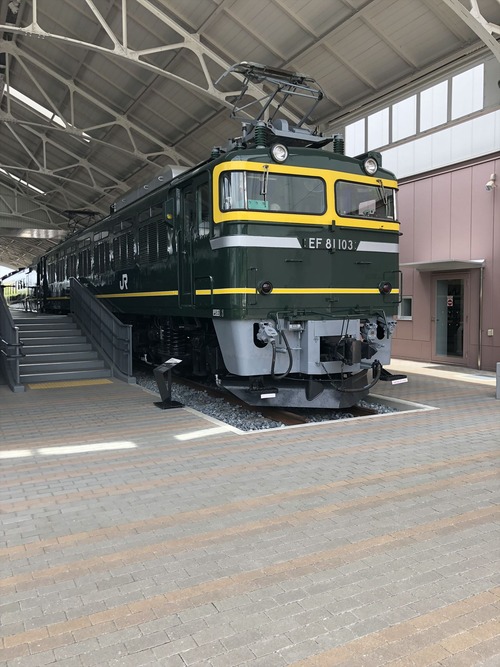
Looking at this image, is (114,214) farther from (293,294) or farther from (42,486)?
(42,486)

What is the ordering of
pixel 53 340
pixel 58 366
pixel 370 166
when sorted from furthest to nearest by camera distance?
pixel 53 340
pixel 58 366
pixel 370 166

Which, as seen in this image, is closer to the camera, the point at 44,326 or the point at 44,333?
the point at 44,333

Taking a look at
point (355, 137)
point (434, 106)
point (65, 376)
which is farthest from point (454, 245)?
point (65, 376)

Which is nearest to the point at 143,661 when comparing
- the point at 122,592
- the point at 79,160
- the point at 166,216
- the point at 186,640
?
the point at 186,640

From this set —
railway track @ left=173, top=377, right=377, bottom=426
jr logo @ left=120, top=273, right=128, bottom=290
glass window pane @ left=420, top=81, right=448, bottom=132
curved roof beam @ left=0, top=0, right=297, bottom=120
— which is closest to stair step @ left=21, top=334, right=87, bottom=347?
jr logo @ left=120, top=273, right=128, bottom=290

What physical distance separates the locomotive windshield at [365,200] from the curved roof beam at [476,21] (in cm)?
372

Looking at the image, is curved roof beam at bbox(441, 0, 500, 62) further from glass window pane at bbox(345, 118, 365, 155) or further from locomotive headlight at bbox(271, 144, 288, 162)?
glass window pane at bbox(345, 118, 365, 155)

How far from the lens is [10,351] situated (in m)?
9.95

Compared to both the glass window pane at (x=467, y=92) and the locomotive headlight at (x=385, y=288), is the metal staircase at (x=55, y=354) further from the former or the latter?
the glass window pane at (x=467, y=92)

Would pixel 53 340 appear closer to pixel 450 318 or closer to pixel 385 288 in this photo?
pixel 385 288

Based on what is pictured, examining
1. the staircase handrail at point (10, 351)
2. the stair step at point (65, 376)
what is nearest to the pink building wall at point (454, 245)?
the stair step at point (65, 376)

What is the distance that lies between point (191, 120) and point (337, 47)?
21.8 ft

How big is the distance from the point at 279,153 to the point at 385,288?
101 inches

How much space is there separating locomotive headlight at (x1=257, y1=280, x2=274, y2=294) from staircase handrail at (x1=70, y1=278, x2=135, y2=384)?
4.21m
